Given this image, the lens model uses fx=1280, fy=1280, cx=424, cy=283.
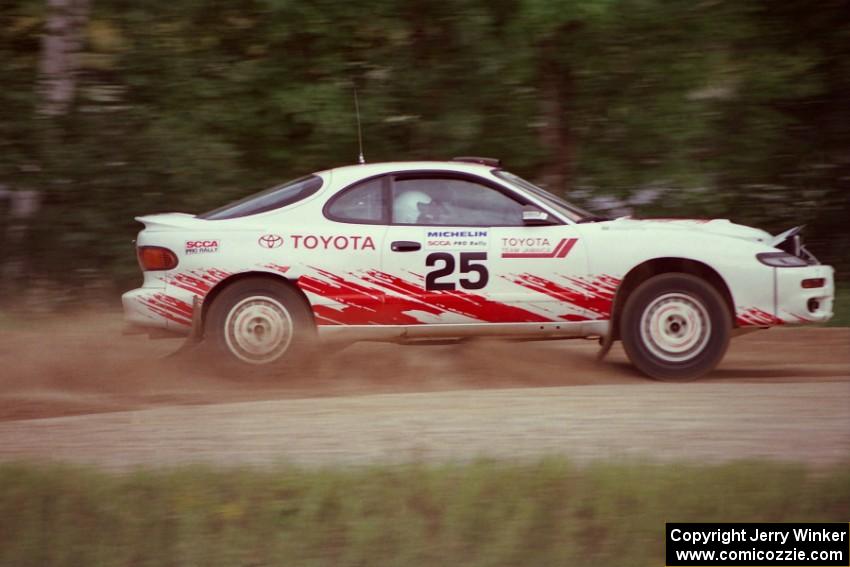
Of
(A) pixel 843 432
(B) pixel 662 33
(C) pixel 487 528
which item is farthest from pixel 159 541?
(B) pixel 662 33

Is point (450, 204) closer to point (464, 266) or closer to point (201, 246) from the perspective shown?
point (464, 266)

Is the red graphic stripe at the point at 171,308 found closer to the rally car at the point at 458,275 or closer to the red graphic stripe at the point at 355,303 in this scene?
the rally car at the point at 458,275

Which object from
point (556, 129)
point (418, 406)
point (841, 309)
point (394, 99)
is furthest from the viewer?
point (556, 129)

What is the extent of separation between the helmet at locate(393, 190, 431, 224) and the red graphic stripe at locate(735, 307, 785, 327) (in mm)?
2365

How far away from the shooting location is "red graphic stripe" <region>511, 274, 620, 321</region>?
9.06 meters

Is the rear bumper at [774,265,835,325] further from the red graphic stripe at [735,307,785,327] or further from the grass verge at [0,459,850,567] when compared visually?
the grass verge at [0,459,850,567]

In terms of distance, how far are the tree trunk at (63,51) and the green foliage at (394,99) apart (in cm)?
11

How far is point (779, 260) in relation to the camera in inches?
351

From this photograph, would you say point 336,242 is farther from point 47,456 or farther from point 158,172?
point 158,172

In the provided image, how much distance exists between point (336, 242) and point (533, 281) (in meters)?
1.44

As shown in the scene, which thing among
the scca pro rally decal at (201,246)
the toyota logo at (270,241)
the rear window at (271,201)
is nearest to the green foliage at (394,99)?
the rear window at (271,201)

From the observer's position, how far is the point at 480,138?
578 inches

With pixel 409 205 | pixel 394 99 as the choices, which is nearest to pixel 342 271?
pixel 409 205

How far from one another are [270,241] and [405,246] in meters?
0.98
